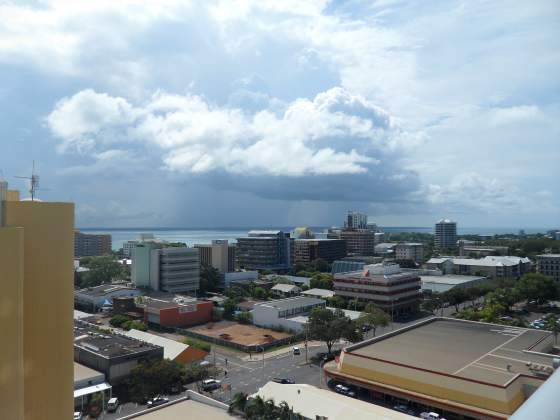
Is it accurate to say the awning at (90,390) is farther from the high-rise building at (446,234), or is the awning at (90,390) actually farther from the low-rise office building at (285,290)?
the high-rise building at (446,234)

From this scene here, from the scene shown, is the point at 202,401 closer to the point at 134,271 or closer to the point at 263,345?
the point at 263,345

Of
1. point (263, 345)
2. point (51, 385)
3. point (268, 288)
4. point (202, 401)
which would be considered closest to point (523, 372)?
point (202, 401)

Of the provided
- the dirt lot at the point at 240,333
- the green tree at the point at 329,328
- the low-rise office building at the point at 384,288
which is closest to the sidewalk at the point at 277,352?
the dirt lot at the point at 240,333

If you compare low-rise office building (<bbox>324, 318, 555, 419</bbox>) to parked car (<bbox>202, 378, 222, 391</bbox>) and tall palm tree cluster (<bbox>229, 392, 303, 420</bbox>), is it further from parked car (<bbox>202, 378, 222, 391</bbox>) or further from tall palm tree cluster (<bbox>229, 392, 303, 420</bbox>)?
tall palm tree cluster (<bbox>229, 392, 303, 420</bbox>)

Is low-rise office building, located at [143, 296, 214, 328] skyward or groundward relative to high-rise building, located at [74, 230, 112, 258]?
groundward

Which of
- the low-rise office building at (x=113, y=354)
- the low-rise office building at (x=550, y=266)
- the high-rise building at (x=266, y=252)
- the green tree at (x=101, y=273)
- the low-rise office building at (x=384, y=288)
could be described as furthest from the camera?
the high-rise building at (x=266, y=252)

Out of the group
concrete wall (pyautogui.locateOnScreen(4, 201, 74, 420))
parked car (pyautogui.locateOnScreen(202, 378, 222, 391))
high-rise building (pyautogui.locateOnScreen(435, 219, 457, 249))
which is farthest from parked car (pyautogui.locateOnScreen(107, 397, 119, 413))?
high-rise building (pyautogui.locateOnScreen(435, 219, 457, 249))
